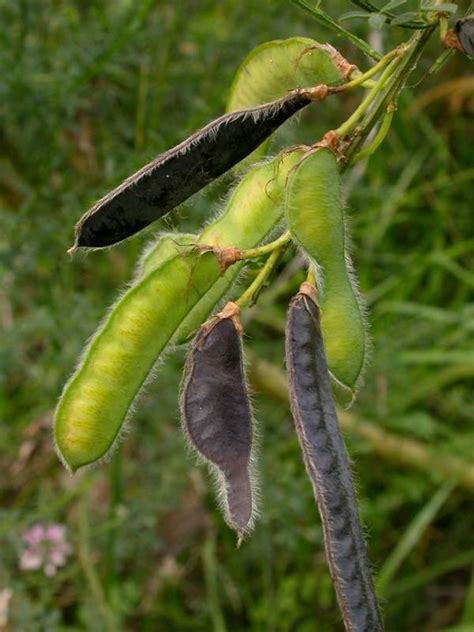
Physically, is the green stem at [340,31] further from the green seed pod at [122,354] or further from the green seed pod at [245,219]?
the green seed pod at [122,354]

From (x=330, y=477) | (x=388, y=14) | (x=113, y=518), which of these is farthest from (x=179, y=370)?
(x=330, y=477)

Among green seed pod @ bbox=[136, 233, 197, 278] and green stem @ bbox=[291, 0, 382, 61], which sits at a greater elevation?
green stem @ bbox=[291, 0, 382, 61]

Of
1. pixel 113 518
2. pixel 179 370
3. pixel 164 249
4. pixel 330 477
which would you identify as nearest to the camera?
pixel 330 477

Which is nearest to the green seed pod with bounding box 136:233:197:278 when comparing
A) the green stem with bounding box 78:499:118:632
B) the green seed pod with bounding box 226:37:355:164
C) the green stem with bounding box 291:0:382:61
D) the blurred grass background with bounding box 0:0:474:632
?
the green seed pod with bounding box 226:37:355:164

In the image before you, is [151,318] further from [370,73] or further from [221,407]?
[370,73]

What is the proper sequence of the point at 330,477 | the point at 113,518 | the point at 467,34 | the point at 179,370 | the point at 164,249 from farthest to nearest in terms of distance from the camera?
1. the point at 179,370
2. the point at 113,518
3. the point at 164,249
4. the point at 467,34
5. the point at 330,477

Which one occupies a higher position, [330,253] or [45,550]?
[330,253]

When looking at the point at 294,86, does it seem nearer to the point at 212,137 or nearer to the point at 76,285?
the point at 212,137

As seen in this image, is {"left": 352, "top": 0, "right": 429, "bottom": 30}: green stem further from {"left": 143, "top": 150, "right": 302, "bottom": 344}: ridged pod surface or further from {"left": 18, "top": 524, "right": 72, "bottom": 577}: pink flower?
{"left": 18, "top": 524, "right": 72, "bottom": 577}: pink flower
